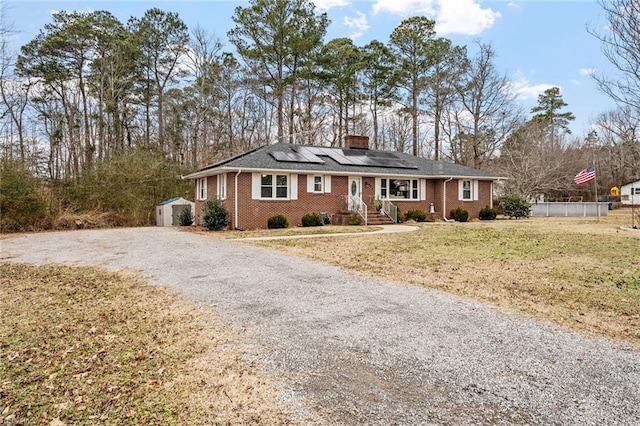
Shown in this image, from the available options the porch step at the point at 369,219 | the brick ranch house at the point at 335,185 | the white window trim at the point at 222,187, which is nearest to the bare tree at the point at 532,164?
the brick ranch house at the point at 335,185

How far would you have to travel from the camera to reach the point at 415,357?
11.0 ft

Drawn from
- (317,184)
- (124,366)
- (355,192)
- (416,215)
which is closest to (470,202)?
(416,215)

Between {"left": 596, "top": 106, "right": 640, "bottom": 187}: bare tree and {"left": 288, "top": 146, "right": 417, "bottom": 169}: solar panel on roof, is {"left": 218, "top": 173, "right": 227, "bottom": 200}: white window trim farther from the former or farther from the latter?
{"left": 596, "top": 106, "right": 640, "bottom": 187}: bare tree

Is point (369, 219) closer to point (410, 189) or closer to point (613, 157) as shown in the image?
point (410, 189)

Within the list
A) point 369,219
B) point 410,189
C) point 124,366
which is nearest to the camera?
point 124,366

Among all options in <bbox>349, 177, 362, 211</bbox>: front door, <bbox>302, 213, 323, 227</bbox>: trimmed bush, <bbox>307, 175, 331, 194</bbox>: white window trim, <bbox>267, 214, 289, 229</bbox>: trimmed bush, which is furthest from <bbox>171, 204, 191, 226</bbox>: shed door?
<bbox>349, 177, 362, 211</bbox>: front door

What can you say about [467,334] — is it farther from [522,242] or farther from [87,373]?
[522,242]

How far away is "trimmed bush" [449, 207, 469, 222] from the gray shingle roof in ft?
6.62

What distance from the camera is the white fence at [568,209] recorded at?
84.8 ft

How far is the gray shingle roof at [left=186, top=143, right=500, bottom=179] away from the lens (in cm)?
1656

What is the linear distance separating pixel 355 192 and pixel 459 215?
6463mm

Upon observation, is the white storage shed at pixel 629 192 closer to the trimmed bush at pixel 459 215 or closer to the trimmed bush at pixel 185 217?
the trimmed bush at pixel 459 215

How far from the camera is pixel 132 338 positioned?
12.6 ft

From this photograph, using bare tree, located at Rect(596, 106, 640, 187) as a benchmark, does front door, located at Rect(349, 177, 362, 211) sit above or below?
below
